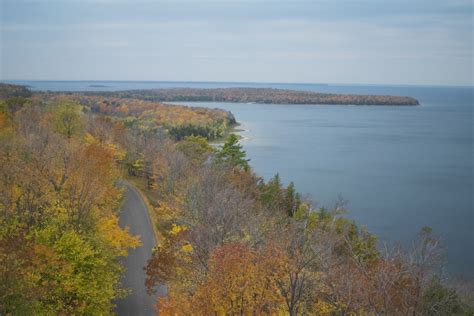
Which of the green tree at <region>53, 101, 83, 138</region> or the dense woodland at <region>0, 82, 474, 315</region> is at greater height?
the green tree at <region>53, 101, 83, 138</region>

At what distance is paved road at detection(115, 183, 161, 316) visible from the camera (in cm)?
1892

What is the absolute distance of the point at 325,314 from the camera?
17.0 meters

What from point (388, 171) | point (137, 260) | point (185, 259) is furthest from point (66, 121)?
point (388, 171)

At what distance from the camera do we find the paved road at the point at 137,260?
18922mm

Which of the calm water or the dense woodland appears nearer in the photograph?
the dense woodland

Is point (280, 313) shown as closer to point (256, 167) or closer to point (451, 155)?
point (256, 167)

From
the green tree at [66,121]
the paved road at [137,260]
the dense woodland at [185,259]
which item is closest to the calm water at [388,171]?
the dense woodland at [185,259]

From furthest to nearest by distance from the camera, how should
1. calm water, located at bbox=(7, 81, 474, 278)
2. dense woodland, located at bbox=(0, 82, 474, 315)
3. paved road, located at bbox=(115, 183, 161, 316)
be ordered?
calm water, located at bbox=(7, 81, 474, 278), paved road, located at bbox=(115, 183, 161, 316), dense woodland, located at bbox=(0, 82, 474, 315)

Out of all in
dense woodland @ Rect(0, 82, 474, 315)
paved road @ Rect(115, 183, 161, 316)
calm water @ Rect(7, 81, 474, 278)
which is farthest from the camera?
calm water @ Rect(7, 81, 474, 278)

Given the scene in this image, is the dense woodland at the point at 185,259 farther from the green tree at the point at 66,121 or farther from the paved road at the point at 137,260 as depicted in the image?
the green tree at the point at 66,121

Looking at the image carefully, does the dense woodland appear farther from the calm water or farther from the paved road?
the calm water

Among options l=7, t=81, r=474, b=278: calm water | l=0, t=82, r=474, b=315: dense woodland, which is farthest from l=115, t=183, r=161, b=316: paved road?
l=7, t=81, r=474, b=278: calm water

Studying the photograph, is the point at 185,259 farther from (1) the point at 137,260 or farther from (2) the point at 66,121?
(2) the point at 66,121

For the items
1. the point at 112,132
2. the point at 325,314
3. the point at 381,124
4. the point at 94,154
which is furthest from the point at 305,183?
the point at 381,124
